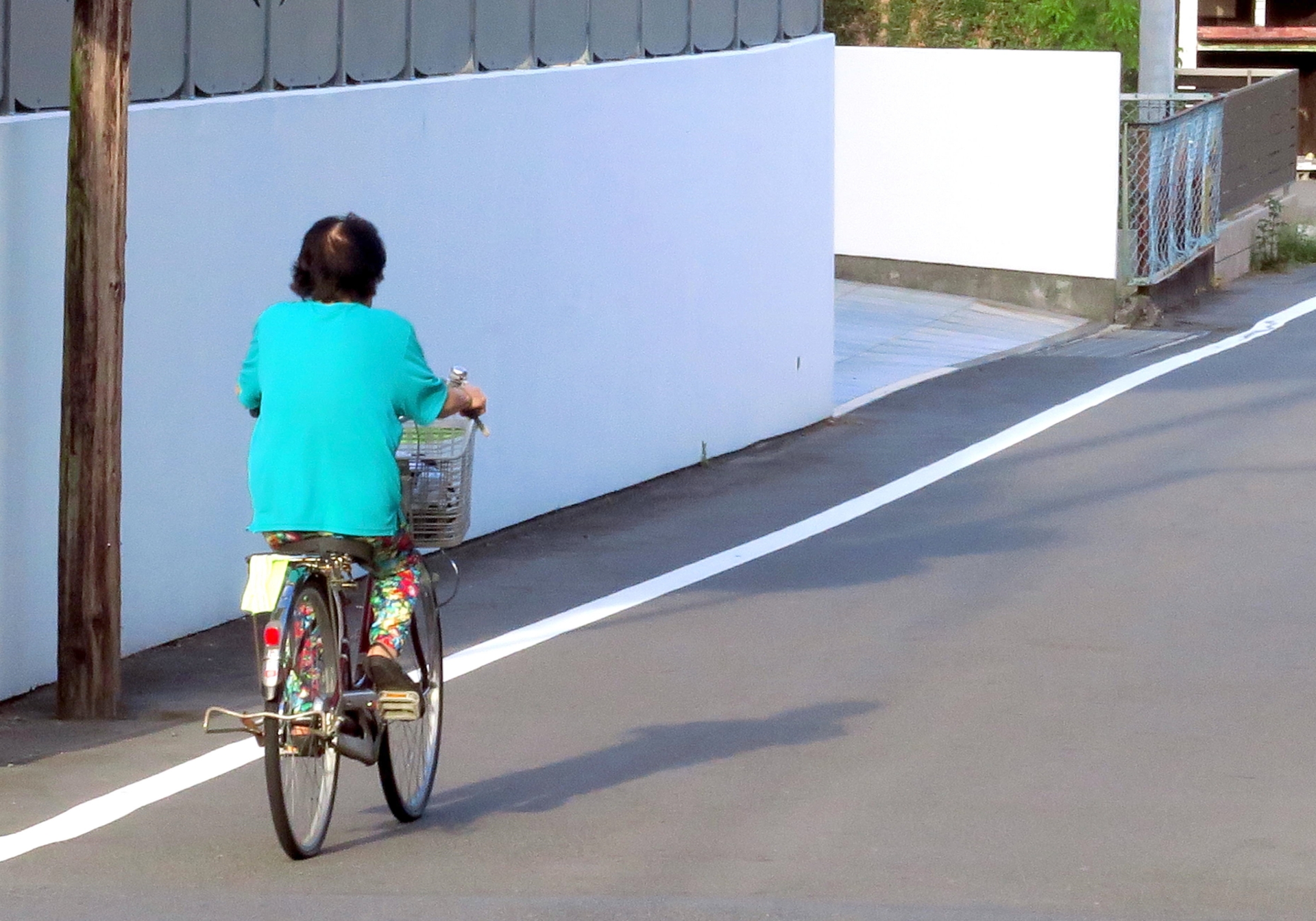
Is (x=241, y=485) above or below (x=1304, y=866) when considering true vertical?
above

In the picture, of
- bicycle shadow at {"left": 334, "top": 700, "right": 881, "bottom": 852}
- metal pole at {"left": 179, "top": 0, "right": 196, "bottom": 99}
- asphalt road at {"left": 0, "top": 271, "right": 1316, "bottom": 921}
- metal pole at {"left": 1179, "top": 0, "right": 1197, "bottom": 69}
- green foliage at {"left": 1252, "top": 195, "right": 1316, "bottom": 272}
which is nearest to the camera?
asphalt road at {"left": 0, "top": 271, "right": 1316, "bottom": 921}

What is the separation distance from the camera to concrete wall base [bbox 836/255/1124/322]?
2202 cm

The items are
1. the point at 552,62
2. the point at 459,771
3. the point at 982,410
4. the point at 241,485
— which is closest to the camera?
the point at 459,771

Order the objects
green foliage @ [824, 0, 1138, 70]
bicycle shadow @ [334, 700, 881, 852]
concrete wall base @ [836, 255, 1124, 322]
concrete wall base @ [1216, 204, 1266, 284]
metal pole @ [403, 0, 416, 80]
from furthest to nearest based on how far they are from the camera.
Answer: green foliage @ [824, 0, 1138, 70] < concrete wall base @ [1216, 204, 1266, 284] < concrete wall base @ [836, 255, 1124, 322] < metal pole @ [403, 0, 416, 80] < bicycle shadow @ [334, 700, 881, 852]

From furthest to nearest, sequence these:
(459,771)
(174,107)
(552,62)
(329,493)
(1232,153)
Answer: (1232,153)
(552,62)
(174,107)
(459,771)
(329,493)

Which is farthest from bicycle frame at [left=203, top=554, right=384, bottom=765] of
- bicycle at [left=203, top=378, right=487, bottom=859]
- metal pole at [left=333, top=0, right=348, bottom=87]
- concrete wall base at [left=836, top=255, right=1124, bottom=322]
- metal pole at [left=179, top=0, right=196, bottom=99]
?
concrete wall base at [left=836, top=255, right=1124, bottom=322]

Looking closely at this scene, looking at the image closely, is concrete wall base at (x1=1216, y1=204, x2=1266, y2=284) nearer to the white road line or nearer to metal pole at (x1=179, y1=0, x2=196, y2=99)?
the white road line

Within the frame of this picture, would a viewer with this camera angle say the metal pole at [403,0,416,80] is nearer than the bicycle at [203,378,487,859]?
No

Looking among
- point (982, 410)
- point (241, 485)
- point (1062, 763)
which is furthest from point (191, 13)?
point (982, 410)

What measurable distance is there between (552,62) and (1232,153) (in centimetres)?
1476

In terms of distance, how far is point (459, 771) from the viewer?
24.1ft

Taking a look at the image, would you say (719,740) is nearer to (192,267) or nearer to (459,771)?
(459,771)

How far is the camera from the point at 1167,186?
2244cm

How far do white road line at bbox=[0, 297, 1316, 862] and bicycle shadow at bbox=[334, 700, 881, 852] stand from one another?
0.76 metres
